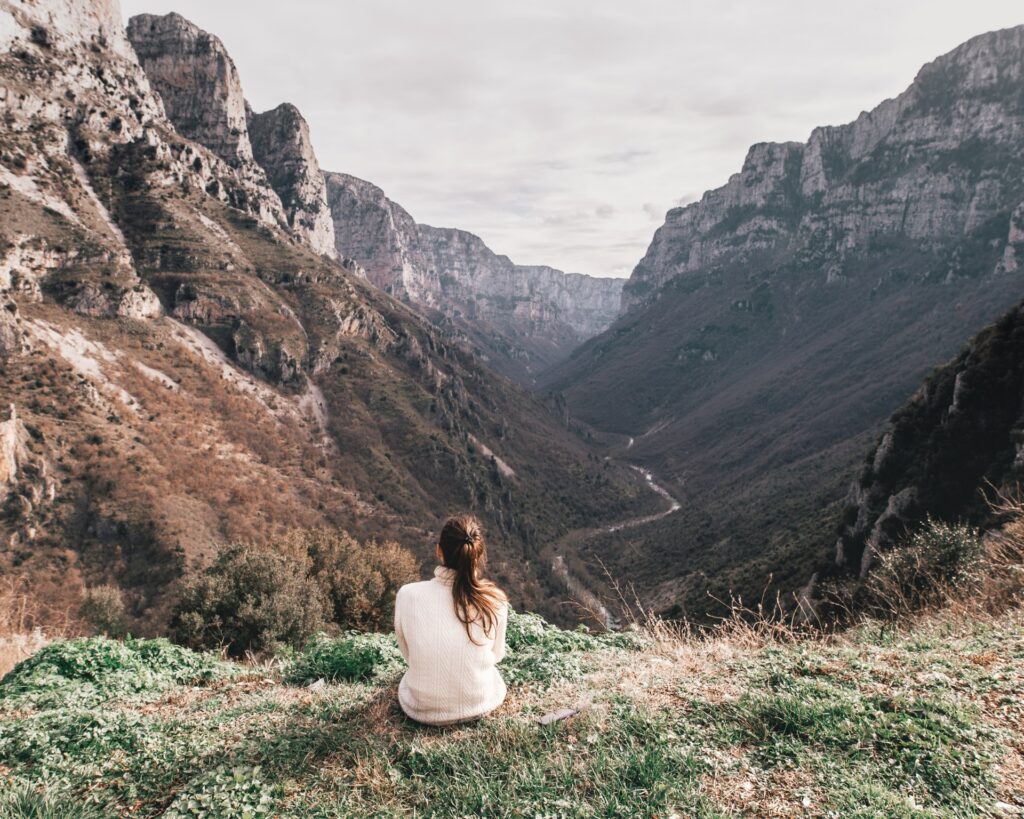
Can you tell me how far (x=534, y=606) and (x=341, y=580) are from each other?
4843 centimetres

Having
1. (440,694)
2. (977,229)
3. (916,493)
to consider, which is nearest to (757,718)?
(440,694)

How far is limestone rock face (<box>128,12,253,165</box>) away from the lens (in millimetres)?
140625

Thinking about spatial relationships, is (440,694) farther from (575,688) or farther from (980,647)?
(980,647)

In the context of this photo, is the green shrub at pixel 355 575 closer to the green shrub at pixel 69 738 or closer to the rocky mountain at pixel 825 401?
the green shrub at pixel 69 738

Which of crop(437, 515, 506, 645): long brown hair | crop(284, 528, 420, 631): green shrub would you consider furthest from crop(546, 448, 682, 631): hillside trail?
crop(437, 515, 506, 645): long brown hair

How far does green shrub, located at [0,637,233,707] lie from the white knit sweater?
511 cm

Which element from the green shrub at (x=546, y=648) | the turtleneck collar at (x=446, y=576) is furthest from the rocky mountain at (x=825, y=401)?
the turtleneck collar at (x=446, y=576)

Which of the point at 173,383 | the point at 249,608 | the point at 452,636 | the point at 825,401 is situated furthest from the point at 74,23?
the point at 825,401

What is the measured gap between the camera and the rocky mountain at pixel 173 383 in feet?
129

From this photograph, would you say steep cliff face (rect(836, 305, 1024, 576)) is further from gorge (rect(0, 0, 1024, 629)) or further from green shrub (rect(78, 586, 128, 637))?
green shrub (rect(78, 586, 128, 637))

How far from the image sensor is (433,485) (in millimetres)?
79312

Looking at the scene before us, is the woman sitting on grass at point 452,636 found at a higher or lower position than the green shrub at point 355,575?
higher

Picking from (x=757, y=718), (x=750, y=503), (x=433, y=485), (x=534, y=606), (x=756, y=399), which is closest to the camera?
(x=757, y=718)

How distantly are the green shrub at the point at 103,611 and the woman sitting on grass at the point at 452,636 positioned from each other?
92.3 feet
